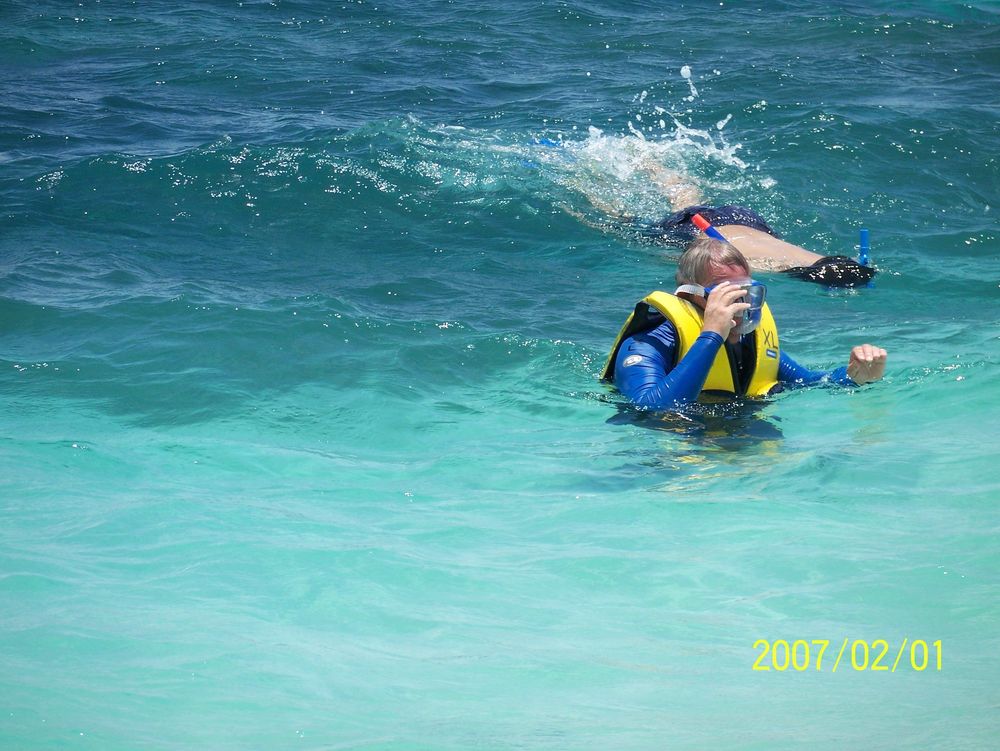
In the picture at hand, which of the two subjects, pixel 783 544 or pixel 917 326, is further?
pixel 917 326

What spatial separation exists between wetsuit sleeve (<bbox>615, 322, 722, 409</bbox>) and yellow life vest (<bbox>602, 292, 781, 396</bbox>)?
0.16ft

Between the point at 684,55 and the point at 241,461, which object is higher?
the point at 684,55

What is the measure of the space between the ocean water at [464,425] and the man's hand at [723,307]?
45 cm

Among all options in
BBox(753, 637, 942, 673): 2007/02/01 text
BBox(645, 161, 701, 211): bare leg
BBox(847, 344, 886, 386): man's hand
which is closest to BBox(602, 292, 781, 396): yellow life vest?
BBox(847, 344, 886, 386): man's hand

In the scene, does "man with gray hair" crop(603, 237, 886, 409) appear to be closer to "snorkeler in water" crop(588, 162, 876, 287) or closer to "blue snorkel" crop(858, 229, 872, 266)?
"blue snorkel" crop(858, 229, 872, 266)

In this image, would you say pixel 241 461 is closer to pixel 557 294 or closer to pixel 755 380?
pixel 755 380

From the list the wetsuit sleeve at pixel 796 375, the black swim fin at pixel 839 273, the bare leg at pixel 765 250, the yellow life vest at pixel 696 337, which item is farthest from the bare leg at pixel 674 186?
the yellow life vest at pixel 696 337

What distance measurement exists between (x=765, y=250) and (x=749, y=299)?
313cm

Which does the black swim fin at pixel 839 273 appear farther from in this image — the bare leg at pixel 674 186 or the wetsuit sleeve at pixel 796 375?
the wetsuit sleeve at pixel 796 375

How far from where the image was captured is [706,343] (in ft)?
14.1

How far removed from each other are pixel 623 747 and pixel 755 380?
2.38 m

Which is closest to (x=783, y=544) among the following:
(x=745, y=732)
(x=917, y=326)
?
(x=745, y=732)

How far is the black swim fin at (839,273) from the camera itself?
23.1 ft

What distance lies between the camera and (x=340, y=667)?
306cm
